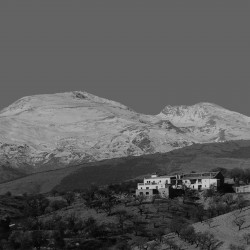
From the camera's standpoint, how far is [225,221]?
185 m

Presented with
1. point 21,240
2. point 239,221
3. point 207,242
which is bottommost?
point 207,242

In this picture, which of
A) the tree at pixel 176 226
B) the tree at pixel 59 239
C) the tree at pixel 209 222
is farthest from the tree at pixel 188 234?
the tree at pixel 59 239

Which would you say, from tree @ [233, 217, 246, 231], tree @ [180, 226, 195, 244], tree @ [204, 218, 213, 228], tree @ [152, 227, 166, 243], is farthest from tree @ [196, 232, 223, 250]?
tree @ [204, 218, 213, 228]

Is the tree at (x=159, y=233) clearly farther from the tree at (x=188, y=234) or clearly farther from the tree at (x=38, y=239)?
the tree at (x=38, y=239)

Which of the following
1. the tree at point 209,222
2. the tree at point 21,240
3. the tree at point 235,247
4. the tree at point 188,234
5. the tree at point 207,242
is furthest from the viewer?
the tree at point 209,222

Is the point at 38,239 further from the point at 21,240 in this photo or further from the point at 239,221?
the point at 239,221

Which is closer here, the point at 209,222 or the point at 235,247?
the point at 235,247

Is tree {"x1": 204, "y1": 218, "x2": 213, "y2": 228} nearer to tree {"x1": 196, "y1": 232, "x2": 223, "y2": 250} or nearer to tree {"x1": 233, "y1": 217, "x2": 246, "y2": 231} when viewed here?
tree {"x1": 233, "y1": 217, "x2": 246, "y2": 231}

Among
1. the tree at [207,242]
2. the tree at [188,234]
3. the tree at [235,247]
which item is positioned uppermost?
the tree at [188,234]

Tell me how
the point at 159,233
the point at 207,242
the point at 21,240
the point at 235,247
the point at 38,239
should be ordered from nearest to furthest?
1. the point at 235,247
2. the point at 207,242
3. the point at 159,233
4. the point at 38,239
5. the point at 21,240

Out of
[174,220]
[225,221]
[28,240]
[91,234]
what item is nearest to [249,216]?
[225,221]

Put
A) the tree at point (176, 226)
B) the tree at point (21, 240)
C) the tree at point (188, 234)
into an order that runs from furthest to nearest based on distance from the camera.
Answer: the tree at point (21, 240) < the tree at point (176, 226) < the tree at point (188, 234)

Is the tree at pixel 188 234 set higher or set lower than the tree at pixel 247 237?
higher

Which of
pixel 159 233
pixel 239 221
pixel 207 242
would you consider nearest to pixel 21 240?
pixel 159 233
